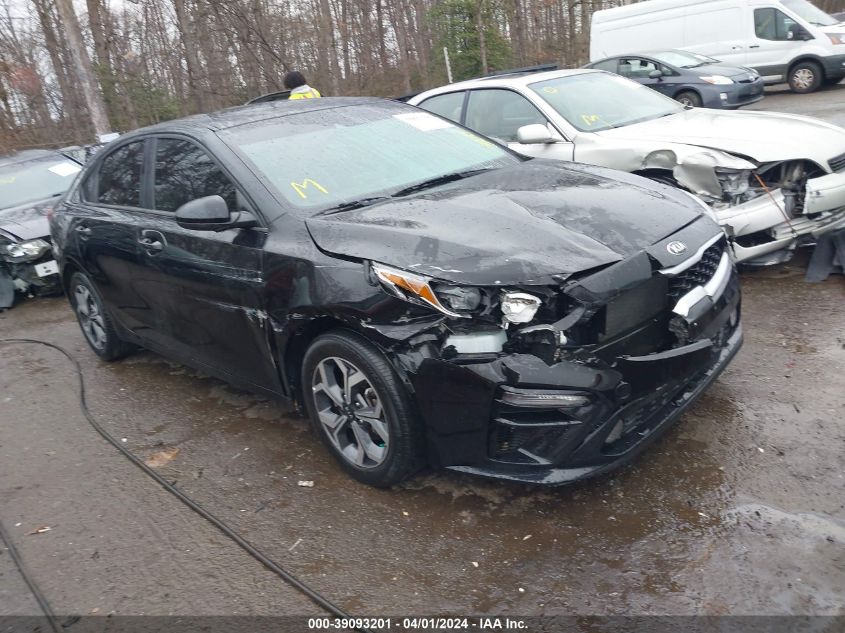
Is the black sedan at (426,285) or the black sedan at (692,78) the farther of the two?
the black sedan at (692,78)

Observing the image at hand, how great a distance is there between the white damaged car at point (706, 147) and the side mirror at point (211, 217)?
3.13 metres

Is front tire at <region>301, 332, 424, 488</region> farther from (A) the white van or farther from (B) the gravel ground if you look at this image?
(A) the white van

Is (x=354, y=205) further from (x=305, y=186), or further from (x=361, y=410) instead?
(x=361, y=410)

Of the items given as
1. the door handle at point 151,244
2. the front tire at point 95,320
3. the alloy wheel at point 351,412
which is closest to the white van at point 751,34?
the front tire at point 95,320

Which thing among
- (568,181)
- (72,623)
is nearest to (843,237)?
(568,181)

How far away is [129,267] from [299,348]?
1.72 meters

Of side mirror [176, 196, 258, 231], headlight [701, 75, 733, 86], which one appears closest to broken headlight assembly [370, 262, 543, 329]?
side mirror [176, 196, 258, 231]

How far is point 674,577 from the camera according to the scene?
2.67 m

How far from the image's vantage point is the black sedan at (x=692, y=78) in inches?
526

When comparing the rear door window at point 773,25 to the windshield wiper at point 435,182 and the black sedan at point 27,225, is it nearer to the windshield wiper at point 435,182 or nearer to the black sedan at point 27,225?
the black sedan at point 27,225

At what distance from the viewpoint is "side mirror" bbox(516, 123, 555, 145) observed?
5918 millimetres

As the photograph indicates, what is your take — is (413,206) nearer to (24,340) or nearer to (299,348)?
(299,348)

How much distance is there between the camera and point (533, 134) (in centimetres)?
591

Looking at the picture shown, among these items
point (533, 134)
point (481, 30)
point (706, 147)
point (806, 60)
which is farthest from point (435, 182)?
point (481, 30)
